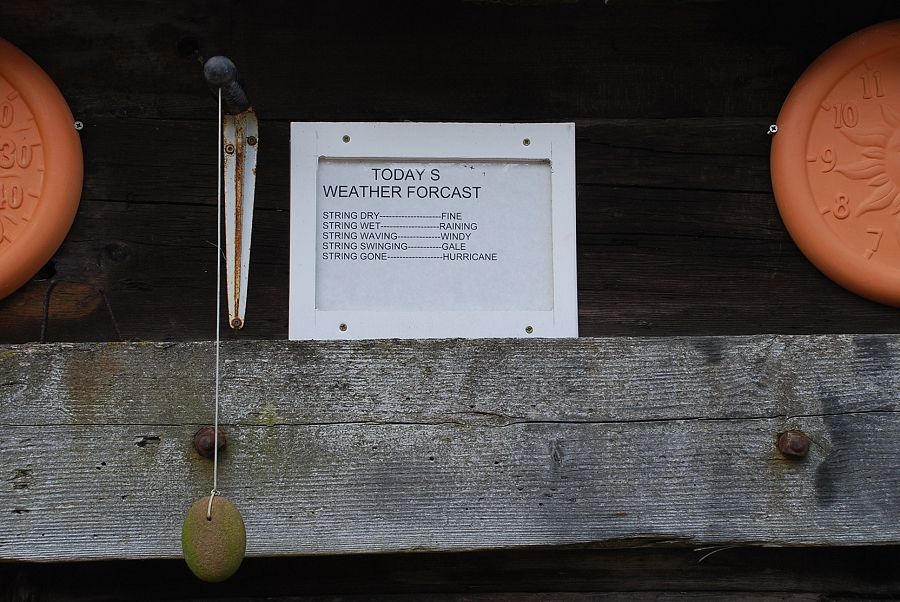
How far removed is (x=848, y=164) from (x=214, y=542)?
1.32 meters

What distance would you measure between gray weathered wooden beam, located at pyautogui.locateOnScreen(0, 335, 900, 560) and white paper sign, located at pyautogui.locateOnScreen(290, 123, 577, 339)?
0.30 feet

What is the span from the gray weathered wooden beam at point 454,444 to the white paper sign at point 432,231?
0.09m

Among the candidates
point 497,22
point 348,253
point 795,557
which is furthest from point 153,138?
point 795,557

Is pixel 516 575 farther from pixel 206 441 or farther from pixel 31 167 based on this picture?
pixel 31 167

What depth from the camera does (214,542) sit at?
1319mm

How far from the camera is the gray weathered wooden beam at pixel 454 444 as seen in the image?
152 centimetres

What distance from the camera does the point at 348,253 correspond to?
1653 mm

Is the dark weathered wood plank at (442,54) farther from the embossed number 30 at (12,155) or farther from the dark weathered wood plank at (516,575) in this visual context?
the dark weathered wood plank at (516,575)

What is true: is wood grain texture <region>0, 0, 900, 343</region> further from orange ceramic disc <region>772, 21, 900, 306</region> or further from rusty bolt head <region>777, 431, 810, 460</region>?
rusty bolt head <region>777, 431, 810, 460</region>

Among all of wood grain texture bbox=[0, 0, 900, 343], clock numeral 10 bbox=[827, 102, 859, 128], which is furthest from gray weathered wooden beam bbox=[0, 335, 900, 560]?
clock numeral 10 bbox=[827, 102, 859, 128]

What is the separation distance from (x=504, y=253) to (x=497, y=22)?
0.46 metres

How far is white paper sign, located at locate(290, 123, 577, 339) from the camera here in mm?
1644

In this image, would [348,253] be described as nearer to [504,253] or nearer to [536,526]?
[504,253]

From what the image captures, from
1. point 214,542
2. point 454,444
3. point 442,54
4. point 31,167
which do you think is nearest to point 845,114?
point 442,54
